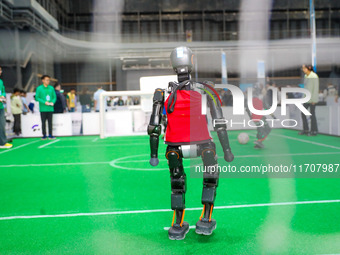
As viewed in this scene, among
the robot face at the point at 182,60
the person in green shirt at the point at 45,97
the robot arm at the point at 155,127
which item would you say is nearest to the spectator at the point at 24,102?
the person in green shirt at the point at 45,97

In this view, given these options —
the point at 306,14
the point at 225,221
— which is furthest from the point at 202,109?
the point at 306,14

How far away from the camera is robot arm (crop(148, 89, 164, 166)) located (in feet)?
10.8

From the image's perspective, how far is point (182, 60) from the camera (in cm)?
328

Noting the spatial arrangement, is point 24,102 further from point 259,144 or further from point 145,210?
point 145,210

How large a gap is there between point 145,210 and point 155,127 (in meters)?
1.35

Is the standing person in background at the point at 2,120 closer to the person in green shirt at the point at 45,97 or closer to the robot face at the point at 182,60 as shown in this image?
the person in green shirt at the point at 45,97

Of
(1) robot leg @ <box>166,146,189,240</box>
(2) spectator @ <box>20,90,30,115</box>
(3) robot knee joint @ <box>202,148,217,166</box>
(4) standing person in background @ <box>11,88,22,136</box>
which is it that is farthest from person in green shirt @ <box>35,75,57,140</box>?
(3) robot knee joint @ <box>202,148,217,166</box>

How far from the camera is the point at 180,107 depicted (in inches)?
129

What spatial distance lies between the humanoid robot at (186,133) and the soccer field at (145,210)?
326 millimetres

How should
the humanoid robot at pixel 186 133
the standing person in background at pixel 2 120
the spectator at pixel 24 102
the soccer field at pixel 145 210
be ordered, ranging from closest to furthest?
the soccer field at pixel 145 210, the humanoid robot at pixel 186 133, the standing person in background at pixel 2 120, the spectator at pixel 24 102

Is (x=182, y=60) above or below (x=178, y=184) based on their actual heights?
above

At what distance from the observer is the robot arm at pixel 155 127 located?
10.8 ft

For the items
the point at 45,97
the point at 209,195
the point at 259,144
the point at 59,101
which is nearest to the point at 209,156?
the point at 209,195

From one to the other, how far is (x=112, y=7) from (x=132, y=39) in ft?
11.9
